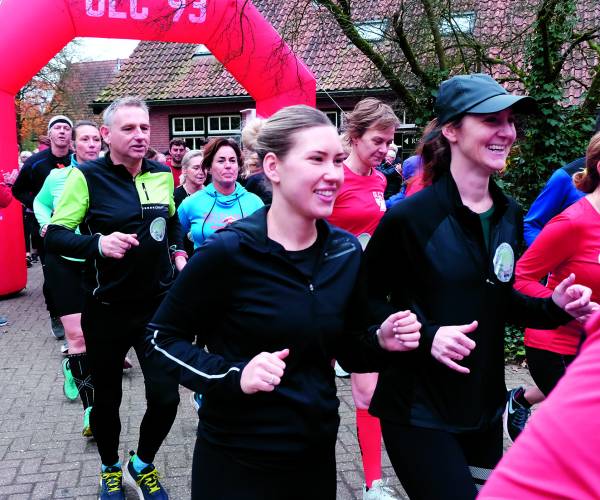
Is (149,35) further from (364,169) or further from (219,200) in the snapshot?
(364,169)

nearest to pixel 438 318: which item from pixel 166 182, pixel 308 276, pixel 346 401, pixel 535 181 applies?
pixel 308 276

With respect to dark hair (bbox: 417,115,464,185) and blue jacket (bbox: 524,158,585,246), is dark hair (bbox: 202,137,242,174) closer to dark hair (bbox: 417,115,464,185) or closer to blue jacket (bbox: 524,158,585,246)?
blue jacket (bbox: 524,158,585,246)

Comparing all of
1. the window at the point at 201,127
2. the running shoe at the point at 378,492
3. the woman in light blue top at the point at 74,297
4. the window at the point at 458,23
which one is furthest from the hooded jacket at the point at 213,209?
the window at the point at 201,127

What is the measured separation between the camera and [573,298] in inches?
91.1

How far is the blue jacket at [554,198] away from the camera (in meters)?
3.84

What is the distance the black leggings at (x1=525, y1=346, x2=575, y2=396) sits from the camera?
3086mm

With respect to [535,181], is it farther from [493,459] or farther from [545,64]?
[493,459]

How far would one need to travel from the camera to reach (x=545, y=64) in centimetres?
700

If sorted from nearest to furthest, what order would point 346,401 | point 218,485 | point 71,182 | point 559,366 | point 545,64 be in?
point 218,485
point 559,366
point 71,182
point 346,401
point 545,64

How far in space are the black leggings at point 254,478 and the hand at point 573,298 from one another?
1024 mm

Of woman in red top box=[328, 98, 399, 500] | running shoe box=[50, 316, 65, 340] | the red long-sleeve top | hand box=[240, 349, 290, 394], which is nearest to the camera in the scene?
hand box=[240, 349, 290, 394]

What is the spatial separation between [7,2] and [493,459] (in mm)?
8014

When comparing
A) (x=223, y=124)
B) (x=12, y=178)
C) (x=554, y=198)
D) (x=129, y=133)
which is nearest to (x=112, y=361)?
(x=129, y=133)

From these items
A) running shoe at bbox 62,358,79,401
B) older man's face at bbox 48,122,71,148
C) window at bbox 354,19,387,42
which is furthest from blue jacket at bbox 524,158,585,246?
older man's face at bbox 48,122,71,148
